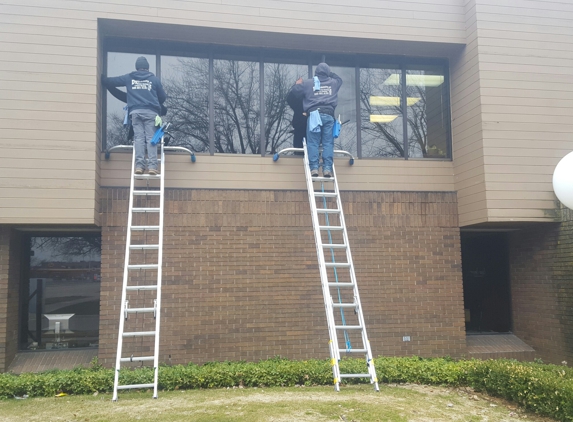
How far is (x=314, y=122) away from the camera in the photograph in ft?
28.4

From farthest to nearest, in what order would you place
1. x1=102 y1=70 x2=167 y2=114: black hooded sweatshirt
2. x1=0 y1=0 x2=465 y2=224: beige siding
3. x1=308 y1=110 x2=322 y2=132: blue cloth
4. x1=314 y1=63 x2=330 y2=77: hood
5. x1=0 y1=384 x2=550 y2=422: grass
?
x1=314 y1=63 x2=330 y2=77: hood → x1=308 y1=110 x2=322 y2=132: blue cloth → x1=102 y1=70 x2=167 y2=114: black hooded sweatshirt → x1=0 y1=0 x2=465 y2=224: beige siding → x1=0 y1=384 x2=550 y2=422: grass

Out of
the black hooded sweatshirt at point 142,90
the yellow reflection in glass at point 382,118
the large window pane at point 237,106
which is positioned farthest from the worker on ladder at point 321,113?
the black hooded sweatshirt at point 142,90

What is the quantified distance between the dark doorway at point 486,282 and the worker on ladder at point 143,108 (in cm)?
627

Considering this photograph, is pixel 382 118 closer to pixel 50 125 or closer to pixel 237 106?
pixel 237 106

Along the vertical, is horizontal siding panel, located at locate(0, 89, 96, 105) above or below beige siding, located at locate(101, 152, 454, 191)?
above

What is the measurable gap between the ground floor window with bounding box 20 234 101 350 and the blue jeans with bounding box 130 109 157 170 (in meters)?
2.11

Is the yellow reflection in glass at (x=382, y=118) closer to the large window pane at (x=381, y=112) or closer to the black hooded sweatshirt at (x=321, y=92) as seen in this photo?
the large window pane at (x=381, y=112)

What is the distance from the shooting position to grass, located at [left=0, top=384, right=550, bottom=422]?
5816 millimetres

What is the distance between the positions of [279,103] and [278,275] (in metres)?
2.98

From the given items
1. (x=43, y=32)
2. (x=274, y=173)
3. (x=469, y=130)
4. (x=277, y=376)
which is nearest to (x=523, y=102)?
(x=469, y=130)

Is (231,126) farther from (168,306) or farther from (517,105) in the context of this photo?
(517,105)

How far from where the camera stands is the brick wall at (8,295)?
329 inches

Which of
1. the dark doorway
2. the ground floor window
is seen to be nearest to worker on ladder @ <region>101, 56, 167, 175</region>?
the ground floor window

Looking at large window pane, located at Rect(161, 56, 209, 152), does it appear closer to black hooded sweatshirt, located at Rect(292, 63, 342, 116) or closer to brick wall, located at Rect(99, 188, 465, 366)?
brick wall, located at Rect(99, 188, 465, 366)
